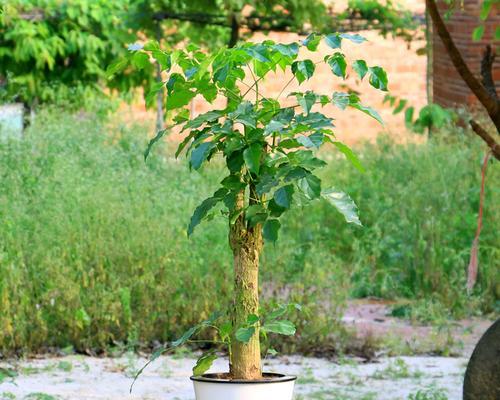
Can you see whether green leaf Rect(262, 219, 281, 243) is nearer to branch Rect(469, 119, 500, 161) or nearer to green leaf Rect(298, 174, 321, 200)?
green leaf Rect(298, 174, 321, 200)

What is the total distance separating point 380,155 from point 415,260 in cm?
237

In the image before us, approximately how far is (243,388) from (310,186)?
689 mm

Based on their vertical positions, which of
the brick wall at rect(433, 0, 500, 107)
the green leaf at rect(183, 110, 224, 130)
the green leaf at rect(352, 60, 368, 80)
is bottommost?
the brick wall at rect(433, 0, 500, 107)

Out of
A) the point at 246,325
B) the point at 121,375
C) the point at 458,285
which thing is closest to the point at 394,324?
the point at 458,285

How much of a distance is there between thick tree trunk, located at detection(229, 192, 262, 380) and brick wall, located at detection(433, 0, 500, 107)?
8.33 m

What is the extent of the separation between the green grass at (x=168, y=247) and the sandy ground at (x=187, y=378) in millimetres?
309

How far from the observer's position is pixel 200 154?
397cm

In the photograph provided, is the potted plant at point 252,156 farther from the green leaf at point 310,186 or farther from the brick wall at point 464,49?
the brick wall at point 464,49

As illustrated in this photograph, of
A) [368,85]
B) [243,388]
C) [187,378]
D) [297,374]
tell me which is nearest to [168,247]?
[187,378]

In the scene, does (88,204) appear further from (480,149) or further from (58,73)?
(58,73)

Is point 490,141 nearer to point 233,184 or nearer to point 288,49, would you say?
point 288,49

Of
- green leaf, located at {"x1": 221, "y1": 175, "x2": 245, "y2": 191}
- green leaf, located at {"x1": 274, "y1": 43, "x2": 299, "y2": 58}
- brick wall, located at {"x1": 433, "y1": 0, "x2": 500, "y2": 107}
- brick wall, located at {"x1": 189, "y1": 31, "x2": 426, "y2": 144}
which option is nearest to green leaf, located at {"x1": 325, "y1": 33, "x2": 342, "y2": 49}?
green leaf, located at {"x1": 274, "y1": 43, "x2": 299, "y2": 58}

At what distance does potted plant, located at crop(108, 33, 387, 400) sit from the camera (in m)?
3.91

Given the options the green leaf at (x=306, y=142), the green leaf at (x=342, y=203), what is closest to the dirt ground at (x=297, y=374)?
the green leaf at (x=342, y=203)
